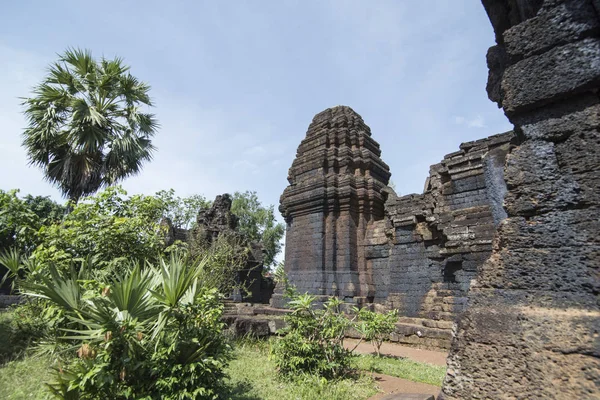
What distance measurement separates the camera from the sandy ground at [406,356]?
12.6ft

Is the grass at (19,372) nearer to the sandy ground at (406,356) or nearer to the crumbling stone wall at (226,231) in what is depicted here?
the sandy ground at (406,356)

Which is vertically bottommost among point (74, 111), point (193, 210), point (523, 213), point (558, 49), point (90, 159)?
point (523, 213)

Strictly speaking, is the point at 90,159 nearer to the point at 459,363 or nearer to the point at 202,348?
the point at 202,348

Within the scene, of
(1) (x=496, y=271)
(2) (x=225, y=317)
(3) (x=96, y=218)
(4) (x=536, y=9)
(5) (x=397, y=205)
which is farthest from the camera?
(5) (x=397, y=205)

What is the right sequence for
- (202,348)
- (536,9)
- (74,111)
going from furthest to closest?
(74,111) < (202,348) < (536,9)

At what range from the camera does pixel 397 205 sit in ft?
32.5

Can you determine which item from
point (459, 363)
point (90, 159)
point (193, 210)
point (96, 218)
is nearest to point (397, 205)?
point (96, 218)

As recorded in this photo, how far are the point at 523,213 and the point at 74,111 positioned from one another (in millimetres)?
12907

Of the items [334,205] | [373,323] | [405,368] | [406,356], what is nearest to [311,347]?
[373,323]

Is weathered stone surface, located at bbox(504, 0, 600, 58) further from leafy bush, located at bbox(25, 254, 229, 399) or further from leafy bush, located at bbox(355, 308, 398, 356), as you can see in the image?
leafy bush, located at bbox(355, 308, 398, 356)

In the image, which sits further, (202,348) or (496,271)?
(202,348)

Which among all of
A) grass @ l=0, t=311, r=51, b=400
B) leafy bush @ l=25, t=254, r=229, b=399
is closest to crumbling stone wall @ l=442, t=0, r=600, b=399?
leafy bush @ l=25, t=254, r=229, b=399

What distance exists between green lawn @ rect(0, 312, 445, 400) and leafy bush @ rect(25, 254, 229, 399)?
2.01 ft

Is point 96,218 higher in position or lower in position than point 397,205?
lower
